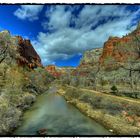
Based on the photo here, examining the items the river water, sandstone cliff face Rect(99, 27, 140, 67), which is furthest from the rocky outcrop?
sandstone cliff face Rect(99, 27, 140, 67)

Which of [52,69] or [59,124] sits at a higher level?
[52,69]

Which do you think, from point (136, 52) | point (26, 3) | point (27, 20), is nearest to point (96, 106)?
point (136, 52)

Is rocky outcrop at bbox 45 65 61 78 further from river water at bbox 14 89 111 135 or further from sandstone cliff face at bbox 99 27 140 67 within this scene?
sandstone cliff face at bbox 99 27 140 67

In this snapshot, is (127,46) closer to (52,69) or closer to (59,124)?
(59,124)

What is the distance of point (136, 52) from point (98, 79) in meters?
22.8

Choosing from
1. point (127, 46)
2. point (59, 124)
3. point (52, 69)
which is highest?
point (52, 69)

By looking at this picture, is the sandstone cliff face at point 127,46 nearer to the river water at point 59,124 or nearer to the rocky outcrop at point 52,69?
the river water at point 59,124

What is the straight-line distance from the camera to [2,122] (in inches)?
541

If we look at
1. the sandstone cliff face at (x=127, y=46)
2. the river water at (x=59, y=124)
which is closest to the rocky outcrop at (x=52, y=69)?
the river water at (x=59, y=124)

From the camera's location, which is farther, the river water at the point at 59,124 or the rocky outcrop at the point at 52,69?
the rocky outcrop at the point at 52,69

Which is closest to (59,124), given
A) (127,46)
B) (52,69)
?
(127,46)

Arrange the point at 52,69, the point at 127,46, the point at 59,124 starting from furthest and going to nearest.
Answer: the point at 52,69, the point at 127,46, the point at 59,124

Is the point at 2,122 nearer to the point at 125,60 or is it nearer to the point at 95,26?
the point at 95,26

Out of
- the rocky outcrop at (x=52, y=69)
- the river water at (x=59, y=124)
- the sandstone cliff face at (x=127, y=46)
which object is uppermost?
the rocky outcrop at (x=52, y=69)
